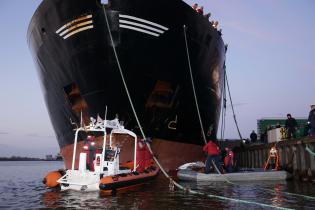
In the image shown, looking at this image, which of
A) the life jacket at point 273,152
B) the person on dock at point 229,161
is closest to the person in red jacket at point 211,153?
the person on dock at point 229,161

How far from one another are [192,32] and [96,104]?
5.35 m

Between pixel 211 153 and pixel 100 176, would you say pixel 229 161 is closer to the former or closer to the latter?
pixel 211 153

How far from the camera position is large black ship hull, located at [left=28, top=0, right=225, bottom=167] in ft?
46.8

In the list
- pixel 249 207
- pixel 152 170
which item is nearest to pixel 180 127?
pixel 152 170

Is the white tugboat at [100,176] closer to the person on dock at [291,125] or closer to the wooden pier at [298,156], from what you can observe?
the wooden pier at [298,156]

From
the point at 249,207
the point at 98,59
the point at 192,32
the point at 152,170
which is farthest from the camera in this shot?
the point at 192,32

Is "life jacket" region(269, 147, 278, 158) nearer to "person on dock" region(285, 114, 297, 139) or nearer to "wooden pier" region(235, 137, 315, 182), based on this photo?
"wooden pier" region(235, 137, 315, 182)

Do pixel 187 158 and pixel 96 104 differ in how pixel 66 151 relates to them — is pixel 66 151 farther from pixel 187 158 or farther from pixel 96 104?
pixel 187 158

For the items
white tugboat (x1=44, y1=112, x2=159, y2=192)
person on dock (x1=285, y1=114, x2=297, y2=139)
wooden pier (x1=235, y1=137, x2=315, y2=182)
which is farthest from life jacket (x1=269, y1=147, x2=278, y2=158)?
white tugboat (x1=44, y1=112, x2=159, y2=192)

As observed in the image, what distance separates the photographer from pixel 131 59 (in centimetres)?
1445

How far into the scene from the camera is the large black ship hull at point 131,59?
46.8 ft

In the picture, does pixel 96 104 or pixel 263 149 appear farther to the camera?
pixel 263 149

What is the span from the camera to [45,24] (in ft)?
51.9

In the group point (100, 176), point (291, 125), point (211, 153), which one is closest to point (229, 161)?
point (211, 153)
